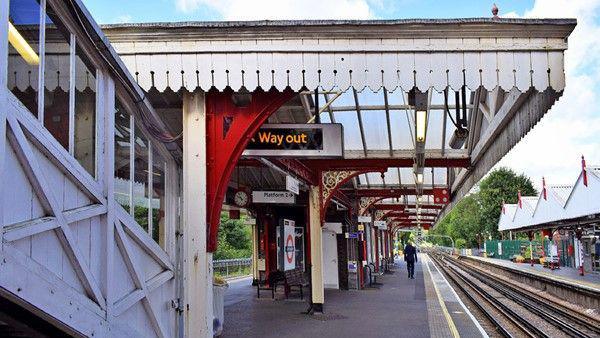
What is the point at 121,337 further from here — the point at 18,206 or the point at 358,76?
the point at 358,76

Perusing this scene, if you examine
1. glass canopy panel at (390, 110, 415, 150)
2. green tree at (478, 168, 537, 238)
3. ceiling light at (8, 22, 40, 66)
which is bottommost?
ceiling light at (8, 22, 40, 66)

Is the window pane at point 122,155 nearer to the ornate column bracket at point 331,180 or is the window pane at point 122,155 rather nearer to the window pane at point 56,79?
the window pane at point 56,79

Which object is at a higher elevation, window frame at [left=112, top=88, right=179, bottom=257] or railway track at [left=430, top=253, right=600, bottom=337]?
window frame at [left=112, top=88, right=179, bottom=257]

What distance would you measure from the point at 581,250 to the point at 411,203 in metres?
8.17

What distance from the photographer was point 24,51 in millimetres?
3254

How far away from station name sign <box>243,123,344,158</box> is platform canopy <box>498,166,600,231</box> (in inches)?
655

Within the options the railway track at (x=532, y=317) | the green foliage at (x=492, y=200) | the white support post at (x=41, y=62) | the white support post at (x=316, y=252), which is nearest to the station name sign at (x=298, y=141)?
the white support post at (x=41, y=62)

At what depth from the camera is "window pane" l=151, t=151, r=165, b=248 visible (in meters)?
5.31

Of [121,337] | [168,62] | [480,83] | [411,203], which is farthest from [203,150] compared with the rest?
[411,203]

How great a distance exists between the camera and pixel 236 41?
5.26 m

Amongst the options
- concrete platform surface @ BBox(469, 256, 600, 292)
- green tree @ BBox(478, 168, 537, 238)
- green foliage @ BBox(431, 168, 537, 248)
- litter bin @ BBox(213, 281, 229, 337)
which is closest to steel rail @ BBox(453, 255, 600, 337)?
concrete platform surface @ BBox(469, 256, 600, 292)

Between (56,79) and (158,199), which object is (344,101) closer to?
(158,199)

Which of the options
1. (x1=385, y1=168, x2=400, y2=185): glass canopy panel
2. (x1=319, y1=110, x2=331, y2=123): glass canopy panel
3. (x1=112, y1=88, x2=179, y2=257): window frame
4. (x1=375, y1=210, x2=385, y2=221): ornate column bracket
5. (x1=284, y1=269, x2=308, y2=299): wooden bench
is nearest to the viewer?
(x1=112, y1=88, x2=179, y2=257): window frame

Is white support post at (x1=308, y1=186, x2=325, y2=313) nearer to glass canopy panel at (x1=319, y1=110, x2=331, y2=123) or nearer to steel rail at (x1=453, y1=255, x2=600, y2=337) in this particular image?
glass canopy panel at (x1=319, y1=110, x2=331, y2=123)
